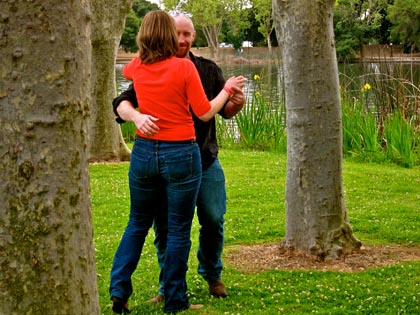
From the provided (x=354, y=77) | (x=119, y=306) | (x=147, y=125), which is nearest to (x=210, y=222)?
(x=119, y=306)

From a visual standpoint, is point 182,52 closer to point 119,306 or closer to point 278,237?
point 119,306

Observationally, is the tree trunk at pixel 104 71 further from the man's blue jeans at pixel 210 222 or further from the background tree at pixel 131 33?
the background tree at pixel 131 33

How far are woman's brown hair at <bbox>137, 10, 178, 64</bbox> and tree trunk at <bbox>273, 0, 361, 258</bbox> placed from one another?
172 centimetres

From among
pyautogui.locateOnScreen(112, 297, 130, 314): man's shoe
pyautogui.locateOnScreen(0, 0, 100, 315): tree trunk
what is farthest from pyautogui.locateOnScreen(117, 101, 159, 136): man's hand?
pyautogui.locateOnScreen(0, 0, 100, 315): tree trunk

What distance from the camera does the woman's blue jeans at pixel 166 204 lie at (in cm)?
400

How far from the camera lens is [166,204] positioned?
4.35 m

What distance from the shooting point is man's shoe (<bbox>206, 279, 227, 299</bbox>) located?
4.75 metres

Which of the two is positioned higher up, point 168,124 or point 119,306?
point 168,124

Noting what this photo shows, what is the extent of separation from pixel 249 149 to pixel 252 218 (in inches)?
→ 232

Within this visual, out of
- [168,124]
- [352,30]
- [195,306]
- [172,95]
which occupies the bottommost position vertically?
[195,306]

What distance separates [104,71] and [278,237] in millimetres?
5657

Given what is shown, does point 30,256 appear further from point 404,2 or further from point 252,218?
point 404,2

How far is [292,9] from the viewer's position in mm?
5484

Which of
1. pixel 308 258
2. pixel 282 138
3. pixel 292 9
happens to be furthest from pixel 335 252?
pixel 282 138
